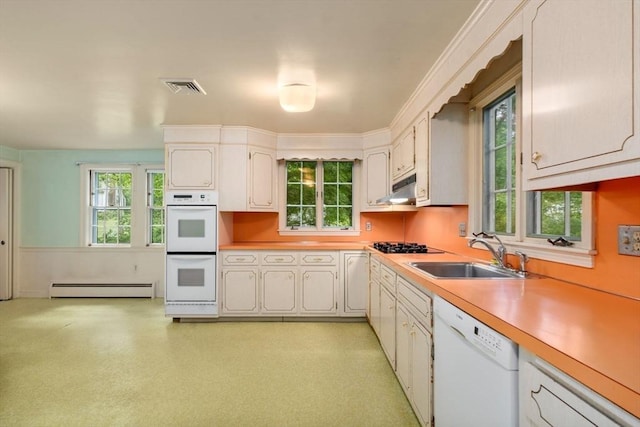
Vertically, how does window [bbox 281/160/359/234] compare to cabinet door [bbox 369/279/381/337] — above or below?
above

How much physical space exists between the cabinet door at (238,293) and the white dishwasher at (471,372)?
8.74 ft

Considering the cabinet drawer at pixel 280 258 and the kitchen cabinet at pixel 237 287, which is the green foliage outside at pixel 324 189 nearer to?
the cabinet drawer at pixel 280 258

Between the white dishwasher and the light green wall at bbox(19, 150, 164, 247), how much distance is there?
16.6 feet

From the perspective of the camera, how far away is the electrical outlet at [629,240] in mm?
1265

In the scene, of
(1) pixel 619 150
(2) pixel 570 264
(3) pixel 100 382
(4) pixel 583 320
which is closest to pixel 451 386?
(4) pixel 583 320

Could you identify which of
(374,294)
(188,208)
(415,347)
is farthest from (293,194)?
(415,347)

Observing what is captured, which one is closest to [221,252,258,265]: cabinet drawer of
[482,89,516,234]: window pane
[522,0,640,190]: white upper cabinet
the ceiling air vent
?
the ceiling air vent

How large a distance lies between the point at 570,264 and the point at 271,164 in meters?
3.36

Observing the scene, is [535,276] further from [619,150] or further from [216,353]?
[216,353]

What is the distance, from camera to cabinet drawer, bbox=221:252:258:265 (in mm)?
3939

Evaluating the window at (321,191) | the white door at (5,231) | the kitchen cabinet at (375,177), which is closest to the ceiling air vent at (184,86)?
the window at (321,191)

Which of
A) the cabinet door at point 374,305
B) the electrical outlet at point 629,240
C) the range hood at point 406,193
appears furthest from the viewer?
the cabinet door at point 374,305

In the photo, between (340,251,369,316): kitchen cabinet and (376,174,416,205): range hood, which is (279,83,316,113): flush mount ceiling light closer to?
(376,174,416,205): range hood

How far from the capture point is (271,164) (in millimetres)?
4258
